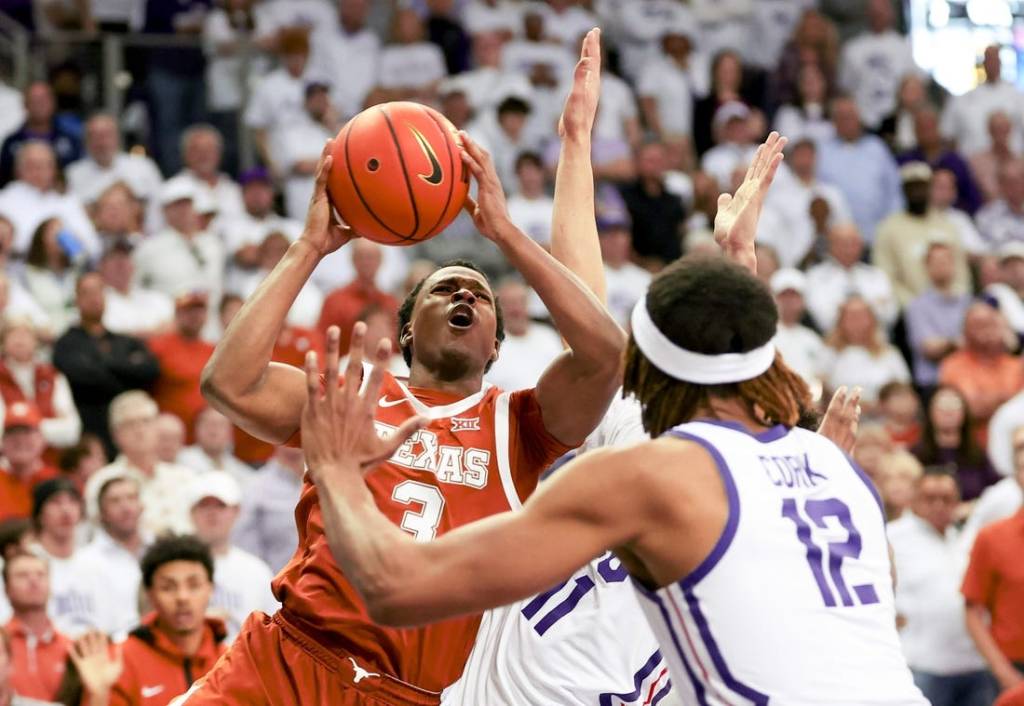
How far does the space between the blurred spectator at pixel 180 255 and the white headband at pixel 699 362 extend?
8.68m

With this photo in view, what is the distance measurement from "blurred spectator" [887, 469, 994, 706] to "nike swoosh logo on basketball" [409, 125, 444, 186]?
5025 mm

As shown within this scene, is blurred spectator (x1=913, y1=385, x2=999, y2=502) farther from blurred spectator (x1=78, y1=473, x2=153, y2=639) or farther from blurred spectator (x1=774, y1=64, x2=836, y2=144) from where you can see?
blurred spectator (x1=78, y1=473, x2=153, y2=639)

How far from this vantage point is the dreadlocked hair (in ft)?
12.1

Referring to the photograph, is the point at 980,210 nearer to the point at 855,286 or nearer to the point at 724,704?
the point at 855,286

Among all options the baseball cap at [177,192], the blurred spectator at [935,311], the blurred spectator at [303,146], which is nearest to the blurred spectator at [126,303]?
the baseball cap at [177,192]

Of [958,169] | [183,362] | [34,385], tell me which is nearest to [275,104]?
[183,362]

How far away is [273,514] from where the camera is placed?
33.0 feet

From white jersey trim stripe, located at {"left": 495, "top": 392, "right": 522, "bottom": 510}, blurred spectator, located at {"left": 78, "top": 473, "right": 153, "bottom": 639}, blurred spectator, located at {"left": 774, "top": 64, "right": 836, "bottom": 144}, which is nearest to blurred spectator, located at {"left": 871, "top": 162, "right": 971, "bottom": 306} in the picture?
blurred spectator, located at {"left": 774, "top": 64, "right": 836, "bottom": 144}

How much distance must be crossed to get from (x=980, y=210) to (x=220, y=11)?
7.00 meters

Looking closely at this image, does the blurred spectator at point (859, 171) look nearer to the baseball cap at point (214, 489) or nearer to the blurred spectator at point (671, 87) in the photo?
the blurred spectator at point (671, 87)

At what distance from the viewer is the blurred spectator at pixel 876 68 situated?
16.4 m

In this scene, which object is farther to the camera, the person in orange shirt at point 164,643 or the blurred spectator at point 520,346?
the blurred spectator at point 520,346

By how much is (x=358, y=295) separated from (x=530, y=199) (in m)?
2.15

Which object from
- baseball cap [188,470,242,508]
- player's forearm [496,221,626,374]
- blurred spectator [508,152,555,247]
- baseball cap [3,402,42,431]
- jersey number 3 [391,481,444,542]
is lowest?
baseball cap [188,470,242,508]
